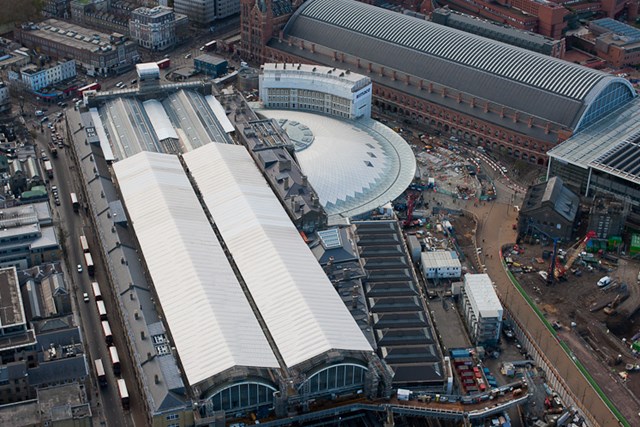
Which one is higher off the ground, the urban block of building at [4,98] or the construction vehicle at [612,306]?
the urban block of building at [4,98]

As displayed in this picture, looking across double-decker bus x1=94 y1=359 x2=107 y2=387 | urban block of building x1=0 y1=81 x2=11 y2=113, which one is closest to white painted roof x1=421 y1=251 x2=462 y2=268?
double-decker bus x1=94 y1=359 x2=107 y2=387

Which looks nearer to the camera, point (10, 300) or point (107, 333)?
point (10, 300)

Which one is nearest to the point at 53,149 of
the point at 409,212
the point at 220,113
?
the point at 220,113

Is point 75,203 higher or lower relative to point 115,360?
higher

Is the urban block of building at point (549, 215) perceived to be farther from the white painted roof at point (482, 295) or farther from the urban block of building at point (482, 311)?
the urban block of building at point (482, 311)

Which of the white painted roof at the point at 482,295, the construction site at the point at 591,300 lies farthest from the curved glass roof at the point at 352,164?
the construction site at the point at 591,300

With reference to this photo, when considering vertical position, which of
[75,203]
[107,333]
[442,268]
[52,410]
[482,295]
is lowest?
[107,333]

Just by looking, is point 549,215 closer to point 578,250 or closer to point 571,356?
point 578,250
